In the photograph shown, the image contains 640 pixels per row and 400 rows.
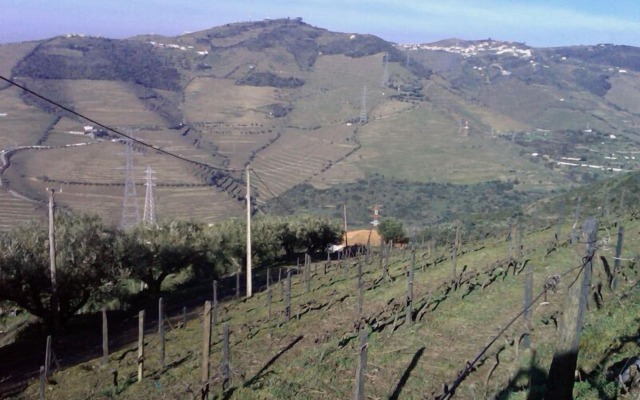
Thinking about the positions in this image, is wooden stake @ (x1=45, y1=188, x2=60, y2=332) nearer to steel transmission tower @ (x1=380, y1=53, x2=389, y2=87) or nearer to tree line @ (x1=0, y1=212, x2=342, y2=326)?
tree line @ (x1=0, y1=212, x2=342, y2=326)

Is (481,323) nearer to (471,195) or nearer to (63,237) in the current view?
(63,237)

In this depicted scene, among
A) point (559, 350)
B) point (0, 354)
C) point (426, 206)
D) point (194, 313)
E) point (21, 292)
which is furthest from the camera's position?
point (426, 206)

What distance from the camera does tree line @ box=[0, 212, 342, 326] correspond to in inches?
664

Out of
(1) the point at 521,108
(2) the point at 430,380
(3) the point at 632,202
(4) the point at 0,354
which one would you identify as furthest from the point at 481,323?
(1) the point at 521,108

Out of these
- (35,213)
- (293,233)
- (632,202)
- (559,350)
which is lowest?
(35,213)

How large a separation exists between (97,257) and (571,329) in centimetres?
1547

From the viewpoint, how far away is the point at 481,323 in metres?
11.1

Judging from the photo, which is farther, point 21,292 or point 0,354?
point 21,292

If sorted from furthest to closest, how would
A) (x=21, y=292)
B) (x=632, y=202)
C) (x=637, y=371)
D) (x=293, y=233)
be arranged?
(x=293, y=233), (x=632, y=202), (x=21, y=292), (x=637, y=371)

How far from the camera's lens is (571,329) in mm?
5754

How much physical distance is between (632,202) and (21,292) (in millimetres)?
26397

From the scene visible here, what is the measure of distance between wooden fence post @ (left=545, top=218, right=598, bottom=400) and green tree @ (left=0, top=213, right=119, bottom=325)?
46.9 feet

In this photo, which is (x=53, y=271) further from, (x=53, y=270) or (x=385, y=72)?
(x=385, y=72)

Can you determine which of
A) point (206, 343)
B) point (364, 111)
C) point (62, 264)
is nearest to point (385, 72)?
point (364, 111)
